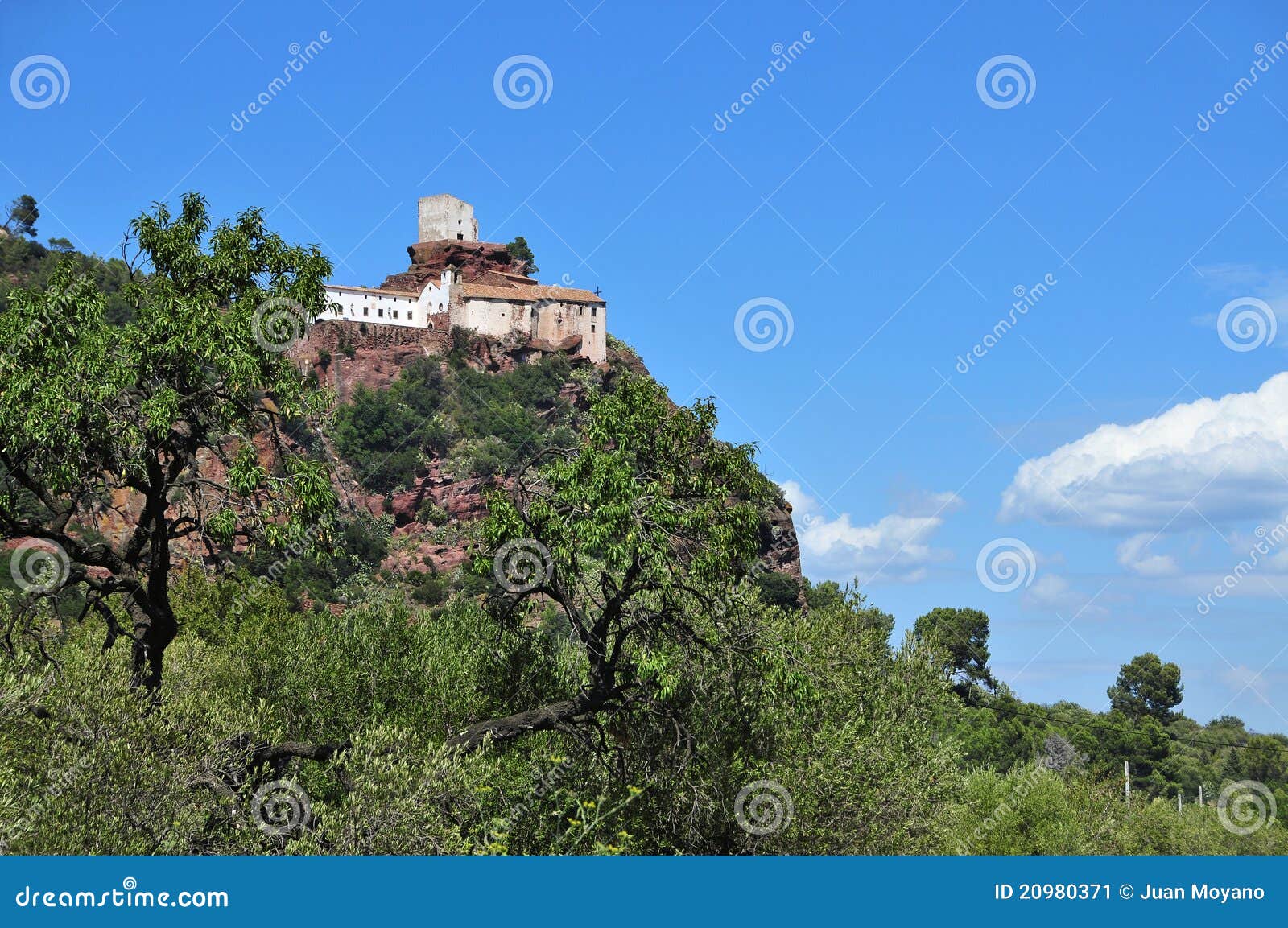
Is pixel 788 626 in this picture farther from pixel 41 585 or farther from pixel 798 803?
pixel 41 585

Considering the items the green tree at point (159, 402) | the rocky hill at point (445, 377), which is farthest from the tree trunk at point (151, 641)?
the rocky hill at point (445, 377)

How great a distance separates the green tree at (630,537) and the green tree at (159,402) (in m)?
2.92

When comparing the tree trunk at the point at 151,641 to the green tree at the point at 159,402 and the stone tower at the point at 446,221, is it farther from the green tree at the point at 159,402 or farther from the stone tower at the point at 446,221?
the stone tower at the point at 446,221

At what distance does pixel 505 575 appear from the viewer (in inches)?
652

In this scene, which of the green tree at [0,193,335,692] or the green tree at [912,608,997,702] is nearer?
the green tree at [0,193,335,692]

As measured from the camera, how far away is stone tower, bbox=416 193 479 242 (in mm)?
157375

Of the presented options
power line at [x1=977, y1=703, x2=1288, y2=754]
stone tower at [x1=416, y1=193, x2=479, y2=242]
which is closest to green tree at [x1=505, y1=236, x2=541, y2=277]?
stone tower at [x1=416, y1=193, x2=479, y2=242]

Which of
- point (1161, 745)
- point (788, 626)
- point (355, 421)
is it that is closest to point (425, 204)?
point (355, 421)

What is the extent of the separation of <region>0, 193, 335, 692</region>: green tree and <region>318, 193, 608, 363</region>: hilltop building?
124492 millimetres

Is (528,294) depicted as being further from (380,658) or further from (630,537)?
(630,537)

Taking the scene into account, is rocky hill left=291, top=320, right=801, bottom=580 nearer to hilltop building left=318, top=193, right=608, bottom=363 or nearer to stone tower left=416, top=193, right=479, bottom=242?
hilltop building left=318, top=193, right=608, bottom=363

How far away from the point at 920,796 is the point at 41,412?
1583cm

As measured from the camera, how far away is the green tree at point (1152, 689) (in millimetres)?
123250

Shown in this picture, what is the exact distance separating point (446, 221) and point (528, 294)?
1816 centimetres
